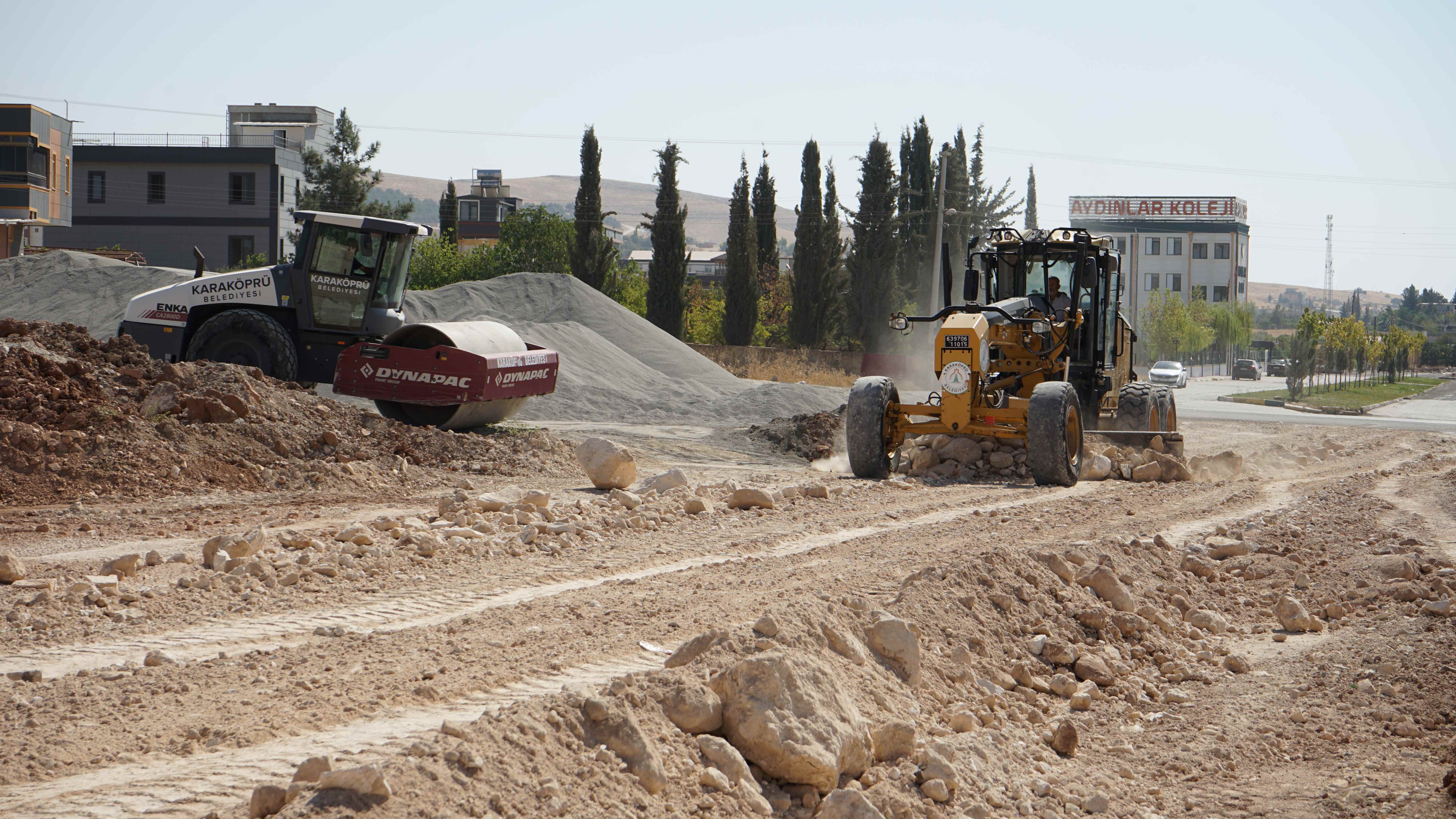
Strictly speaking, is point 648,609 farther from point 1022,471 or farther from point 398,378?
point 398,378

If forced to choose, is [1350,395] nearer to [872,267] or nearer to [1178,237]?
[872,267]

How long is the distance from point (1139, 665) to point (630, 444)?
37.5 feet

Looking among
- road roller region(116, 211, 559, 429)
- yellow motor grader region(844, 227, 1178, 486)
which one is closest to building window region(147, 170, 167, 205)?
road roller region(116, 211, 559, 429)

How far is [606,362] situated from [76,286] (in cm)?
1583

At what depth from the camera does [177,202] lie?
55.2m

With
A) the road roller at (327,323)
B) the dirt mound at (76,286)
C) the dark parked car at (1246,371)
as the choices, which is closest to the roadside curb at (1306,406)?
the dark parked car at (1246,371)

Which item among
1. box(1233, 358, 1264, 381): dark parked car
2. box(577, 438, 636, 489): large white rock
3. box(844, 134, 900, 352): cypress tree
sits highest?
box(844, 134, 900, 352): cypress tree

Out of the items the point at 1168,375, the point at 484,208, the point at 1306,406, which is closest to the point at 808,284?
the point at 1168,375

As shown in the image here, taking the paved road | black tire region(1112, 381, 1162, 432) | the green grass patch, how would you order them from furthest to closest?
1. the green grass patch
2. the paved road
3. black tire region(1112, 381, 1162, 432)

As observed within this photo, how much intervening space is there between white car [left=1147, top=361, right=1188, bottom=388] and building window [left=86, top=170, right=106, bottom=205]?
48.8 meters

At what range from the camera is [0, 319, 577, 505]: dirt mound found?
11.2 metres

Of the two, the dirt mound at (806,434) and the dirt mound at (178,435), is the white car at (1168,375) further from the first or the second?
the dirt mound at (178,435)

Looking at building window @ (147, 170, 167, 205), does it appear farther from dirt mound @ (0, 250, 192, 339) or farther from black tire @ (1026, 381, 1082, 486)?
black tire @ (1026, 381, 1082, 486)

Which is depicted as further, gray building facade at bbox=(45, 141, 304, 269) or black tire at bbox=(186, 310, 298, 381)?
gray building facade at bbox=(45, 141, 304, 269)
